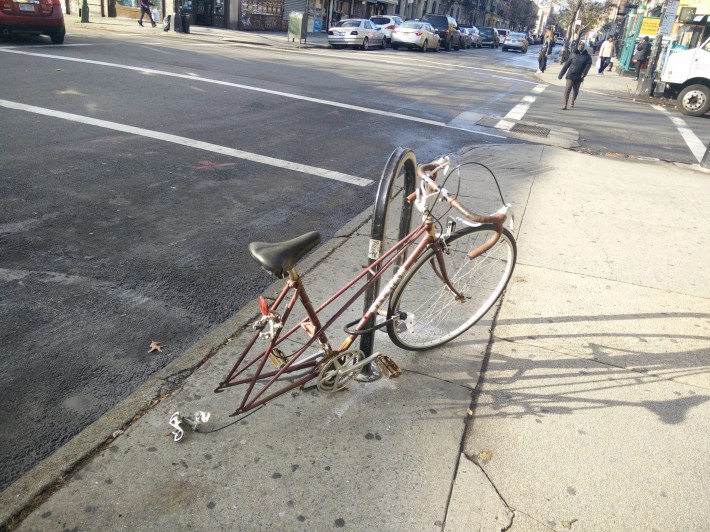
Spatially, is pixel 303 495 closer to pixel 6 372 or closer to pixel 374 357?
pixel 374 357

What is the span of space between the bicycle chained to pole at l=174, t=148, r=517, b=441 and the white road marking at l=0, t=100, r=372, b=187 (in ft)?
11.5

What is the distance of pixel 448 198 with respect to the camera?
9.83ft

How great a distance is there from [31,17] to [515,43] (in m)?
42.2

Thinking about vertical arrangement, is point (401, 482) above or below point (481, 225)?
below

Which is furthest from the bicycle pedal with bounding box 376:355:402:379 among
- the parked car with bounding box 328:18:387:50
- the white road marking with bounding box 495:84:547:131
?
the parked car with bounding box 328:18:387:50


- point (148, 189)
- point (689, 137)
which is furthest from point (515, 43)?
point (148, 189)

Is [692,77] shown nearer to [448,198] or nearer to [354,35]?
Answer: [354,35]

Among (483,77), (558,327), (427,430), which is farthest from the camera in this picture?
(483,77)

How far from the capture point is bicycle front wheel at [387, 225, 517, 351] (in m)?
3.28

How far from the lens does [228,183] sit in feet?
21.1

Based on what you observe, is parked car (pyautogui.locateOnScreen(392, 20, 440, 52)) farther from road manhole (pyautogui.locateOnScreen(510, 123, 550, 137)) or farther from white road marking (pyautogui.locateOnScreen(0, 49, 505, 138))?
road manhole (pyautogui.locateOnScreen(510, 123, 550, 137))

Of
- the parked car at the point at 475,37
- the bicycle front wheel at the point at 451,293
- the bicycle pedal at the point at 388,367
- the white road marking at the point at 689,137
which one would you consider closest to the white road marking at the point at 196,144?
the bicycle front wheel at the point at 451,293

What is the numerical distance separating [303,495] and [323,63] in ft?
63.8

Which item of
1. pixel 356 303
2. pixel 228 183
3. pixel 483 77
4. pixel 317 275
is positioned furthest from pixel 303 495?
pixel 483 77
